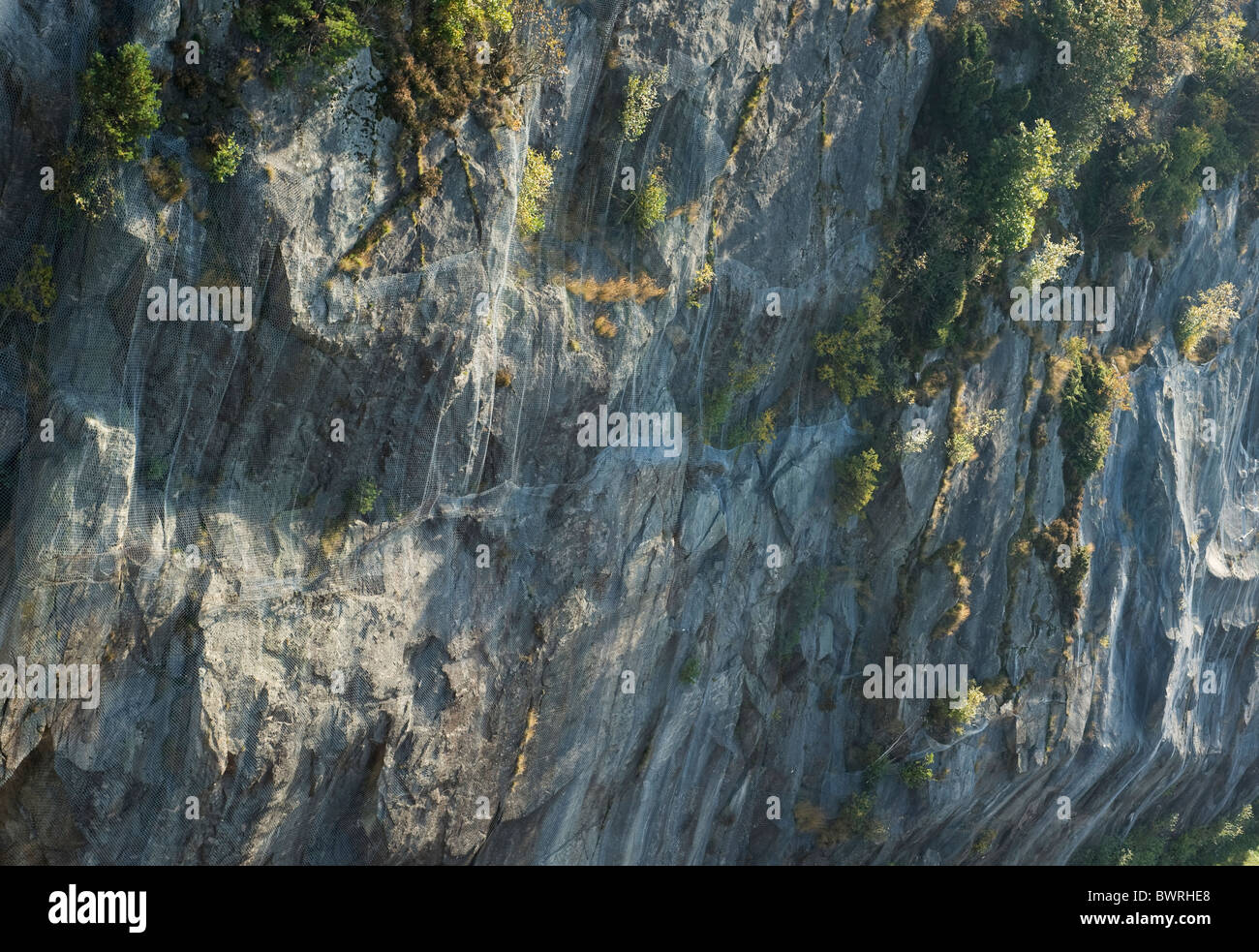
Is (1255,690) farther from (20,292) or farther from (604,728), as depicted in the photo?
(20,292)

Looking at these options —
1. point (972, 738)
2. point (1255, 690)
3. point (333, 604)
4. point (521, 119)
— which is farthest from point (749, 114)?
point (1255, 690)

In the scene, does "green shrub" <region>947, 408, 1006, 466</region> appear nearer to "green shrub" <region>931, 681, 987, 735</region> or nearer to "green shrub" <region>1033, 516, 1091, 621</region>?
"green shrub" <region>1033, 516, 1091, 621</region>

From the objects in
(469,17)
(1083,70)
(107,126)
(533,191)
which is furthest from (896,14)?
(107,126)

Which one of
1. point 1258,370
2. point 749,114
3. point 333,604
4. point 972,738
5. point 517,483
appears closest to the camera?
point 333,604

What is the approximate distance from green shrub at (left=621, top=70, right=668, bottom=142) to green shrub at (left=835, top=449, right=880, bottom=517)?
31.4 feet

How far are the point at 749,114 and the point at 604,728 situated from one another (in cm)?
1397

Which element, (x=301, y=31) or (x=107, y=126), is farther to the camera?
(x=301, y=31)

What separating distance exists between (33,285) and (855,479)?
18.0 m

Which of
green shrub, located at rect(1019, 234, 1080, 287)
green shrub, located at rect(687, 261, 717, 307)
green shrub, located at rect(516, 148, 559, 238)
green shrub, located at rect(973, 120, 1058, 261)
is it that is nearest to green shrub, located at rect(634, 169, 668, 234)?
green shrub, located at rect(687, 261, 717, 307)

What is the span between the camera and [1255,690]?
37719 mm

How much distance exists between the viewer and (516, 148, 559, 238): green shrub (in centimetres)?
2192

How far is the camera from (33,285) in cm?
1856

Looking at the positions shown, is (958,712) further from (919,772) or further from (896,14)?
(896,14)

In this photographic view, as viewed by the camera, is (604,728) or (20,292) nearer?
(20,292)
